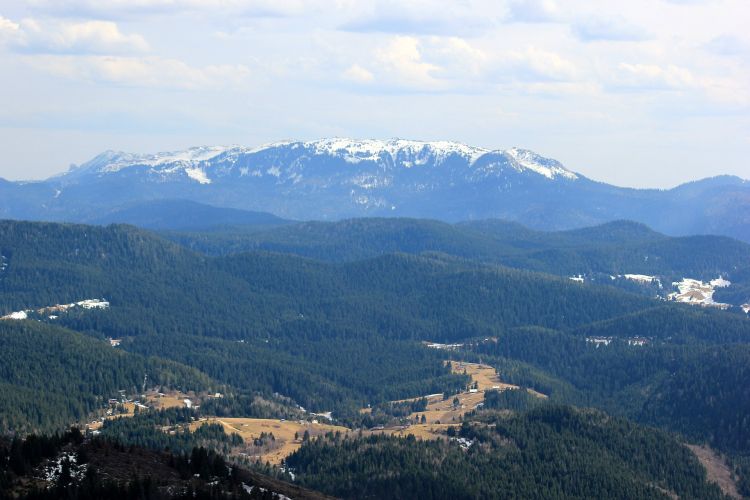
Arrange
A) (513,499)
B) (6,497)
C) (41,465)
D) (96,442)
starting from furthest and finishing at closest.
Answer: (513,499), (96,442), (41,465), (6,497)

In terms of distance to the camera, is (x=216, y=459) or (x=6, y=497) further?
(x=216, y=459)

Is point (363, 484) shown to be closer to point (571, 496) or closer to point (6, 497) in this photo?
point (571, 496)

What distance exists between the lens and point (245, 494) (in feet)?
444

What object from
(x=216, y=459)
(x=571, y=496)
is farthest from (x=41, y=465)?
(x=571, y=496)

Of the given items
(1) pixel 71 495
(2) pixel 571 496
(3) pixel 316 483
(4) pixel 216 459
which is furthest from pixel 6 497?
(2) pixel 571 496

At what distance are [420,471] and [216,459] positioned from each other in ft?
202

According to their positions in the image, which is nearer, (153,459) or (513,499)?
(153,459)

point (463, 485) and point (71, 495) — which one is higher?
point (71, 495)

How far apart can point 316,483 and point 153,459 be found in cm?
5901

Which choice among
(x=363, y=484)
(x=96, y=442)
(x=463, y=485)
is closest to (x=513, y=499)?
(x=463, y=485)

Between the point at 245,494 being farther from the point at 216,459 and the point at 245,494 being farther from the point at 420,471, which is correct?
the point at 420,471

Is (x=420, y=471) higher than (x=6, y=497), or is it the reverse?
(x=6, y=497)

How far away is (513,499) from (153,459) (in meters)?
70.4

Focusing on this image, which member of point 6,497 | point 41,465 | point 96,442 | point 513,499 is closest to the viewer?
point 6,497
